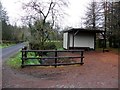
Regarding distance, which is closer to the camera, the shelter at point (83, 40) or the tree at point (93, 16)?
the shelter at point (83, 40)

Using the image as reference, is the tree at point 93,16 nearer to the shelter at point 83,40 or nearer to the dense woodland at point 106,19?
the dense woodland at point 106,19

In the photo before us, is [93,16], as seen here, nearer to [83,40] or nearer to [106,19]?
[106,19]

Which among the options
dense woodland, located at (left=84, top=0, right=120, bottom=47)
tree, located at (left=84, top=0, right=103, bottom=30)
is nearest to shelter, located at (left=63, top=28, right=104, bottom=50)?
dense woodland, located at (left=84, top=0, right=120, bottom=47)

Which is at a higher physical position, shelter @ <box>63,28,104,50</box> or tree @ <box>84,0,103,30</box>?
tree @ <box>84,0,103,30</box>

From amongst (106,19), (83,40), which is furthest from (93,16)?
(83,40)

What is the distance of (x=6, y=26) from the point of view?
157 ft

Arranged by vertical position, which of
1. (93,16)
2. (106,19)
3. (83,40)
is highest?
(93,16)

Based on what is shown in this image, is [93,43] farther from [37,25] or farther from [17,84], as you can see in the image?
[17,84]

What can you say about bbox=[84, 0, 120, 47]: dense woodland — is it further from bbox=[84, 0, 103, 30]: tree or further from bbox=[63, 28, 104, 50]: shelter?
bbox=[63, 28, 104, 50]: shelter

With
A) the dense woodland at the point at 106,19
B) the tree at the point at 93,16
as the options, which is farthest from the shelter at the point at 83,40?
the tree at the point at 93,16

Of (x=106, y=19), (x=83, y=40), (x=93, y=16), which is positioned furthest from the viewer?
(x=93, y=16)

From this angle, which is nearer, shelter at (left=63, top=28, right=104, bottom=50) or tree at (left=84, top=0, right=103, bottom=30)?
shelter at (left=63, top=28, right=104, bottom=50)

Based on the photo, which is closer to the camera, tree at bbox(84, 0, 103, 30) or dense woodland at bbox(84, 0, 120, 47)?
dense woodland at bbox(84, 0, 120, 47)

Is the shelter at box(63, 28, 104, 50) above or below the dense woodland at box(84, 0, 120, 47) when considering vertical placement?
below
